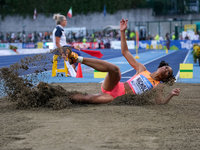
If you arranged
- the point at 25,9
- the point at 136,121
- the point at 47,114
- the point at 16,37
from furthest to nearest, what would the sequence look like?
the point at 25,9, the point at 16,37, the point at 47,114, the point at 136,121

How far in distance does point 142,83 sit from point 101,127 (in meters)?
1.87

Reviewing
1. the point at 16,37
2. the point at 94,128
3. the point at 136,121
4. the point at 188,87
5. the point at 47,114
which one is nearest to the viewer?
the point at 94,128

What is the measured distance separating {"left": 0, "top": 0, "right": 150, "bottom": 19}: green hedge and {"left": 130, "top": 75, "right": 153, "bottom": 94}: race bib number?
4916 centimetres

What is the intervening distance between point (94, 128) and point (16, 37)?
48006 millimetres

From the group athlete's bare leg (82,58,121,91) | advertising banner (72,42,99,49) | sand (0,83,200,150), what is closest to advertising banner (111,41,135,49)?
advertising banner (72,42,99,49)

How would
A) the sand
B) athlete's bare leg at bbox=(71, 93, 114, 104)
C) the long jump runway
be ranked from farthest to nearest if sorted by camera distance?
1. the long jump runway
2. athlete's bare leg at bbox=(71, 93, 114, 104)
3. the sand

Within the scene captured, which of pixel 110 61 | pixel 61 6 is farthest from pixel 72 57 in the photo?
pixel 61 6

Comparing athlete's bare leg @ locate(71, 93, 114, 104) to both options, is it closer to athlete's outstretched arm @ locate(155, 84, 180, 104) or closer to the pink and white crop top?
the pink and white crop top

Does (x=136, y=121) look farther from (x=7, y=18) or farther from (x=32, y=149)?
(x=7, y=18)

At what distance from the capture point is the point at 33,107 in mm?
5723

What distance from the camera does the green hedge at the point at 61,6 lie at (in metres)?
54.5

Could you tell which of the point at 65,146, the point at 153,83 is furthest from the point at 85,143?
the point at 153,83

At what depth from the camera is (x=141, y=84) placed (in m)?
5.88

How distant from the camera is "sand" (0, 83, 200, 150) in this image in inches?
139
